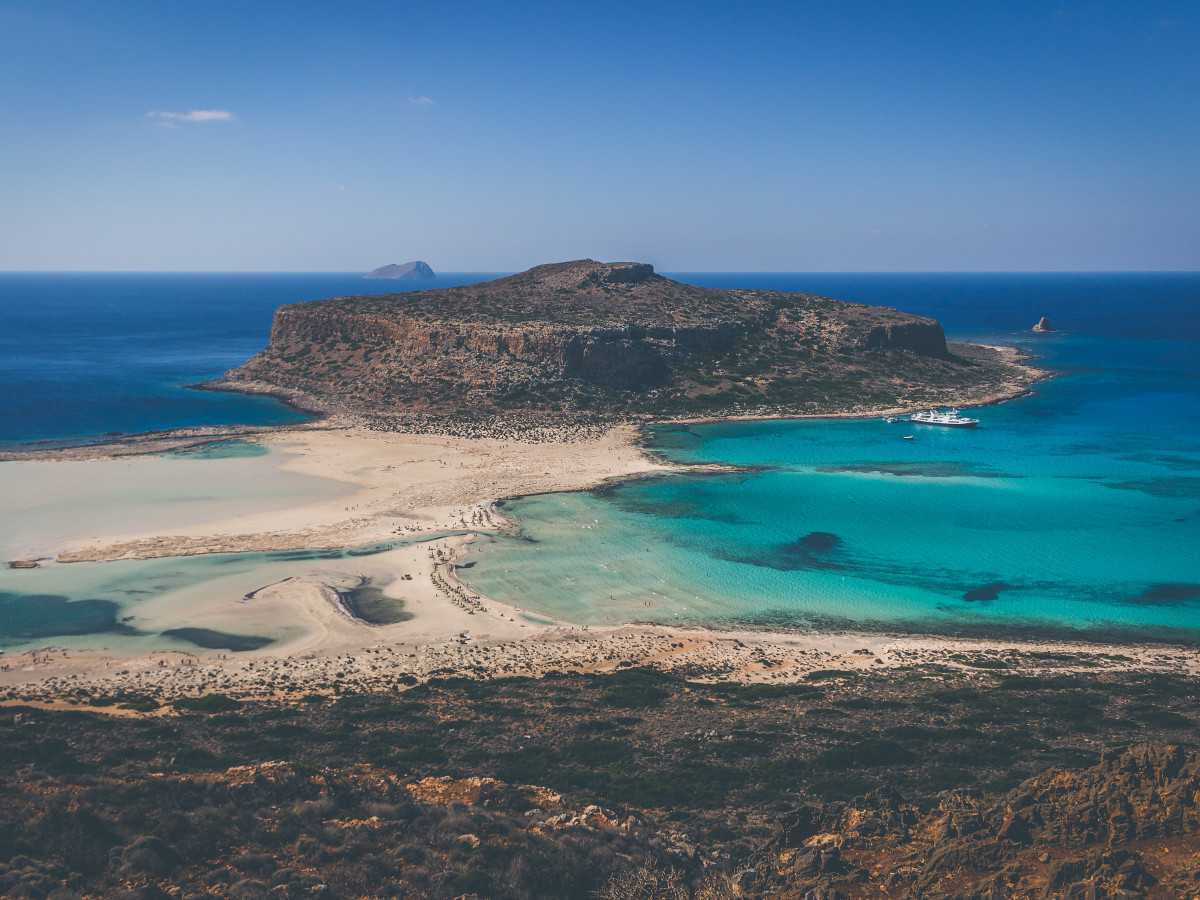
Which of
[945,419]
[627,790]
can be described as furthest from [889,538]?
[945,419]

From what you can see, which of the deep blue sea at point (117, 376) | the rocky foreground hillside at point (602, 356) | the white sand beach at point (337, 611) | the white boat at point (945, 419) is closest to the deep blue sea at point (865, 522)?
the deep blue sea at point (117, 376)

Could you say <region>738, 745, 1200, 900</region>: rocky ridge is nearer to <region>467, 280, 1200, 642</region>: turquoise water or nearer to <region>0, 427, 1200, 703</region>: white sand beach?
<region>0, 427, 1200, 703</region>: white sand beach

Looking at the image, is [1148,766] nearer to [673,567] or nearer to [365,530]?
[673,567]

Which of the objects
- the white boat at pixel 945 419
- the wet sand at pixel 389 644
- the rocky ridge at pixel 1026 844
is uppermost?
the white boat at pixel 945 419

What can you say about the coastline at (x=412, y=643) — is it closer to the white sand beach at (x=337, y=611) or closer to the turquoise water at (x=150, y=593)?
the white sand beach at (x=337, y=611)

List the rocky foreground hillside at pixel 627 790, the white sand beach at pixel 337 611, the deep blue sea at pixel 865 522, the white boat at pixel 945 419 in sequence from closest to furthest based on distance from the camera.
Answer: the rocky foreground hillside at pixel 627 790, the white sand beach at pixel 337 611, the deep blue sea at pixel 865 522, the white boat at pixel 945 419

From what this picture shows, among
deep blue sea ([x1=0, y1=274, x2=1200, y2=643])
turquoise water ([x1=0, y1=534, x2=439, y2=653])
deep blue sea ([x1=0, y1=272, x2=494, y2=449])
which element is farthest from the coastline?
deep blue sea ([x1=0, y1=272, x2=494, y2=449])
